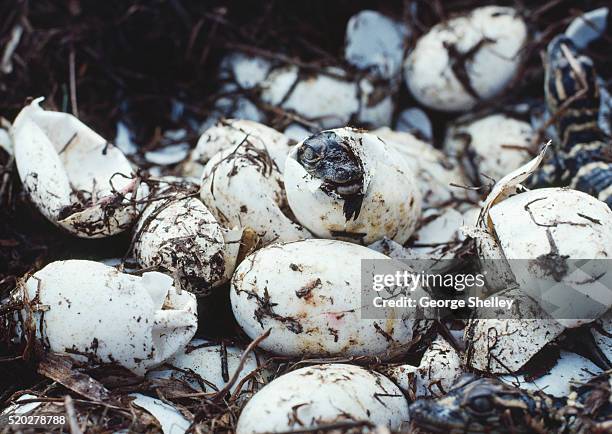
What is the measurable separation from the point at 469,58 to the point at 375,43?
0.29 m

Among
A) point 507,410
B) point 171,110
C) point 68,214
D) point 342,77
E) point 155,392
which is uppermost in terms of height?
point 342,77

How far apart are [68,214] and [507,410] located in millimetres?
929

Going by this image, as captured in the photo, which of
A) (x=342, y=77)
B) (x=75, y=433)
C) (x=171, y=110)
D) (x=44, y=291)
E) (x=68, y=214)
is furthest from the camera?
(x=171, y=110)

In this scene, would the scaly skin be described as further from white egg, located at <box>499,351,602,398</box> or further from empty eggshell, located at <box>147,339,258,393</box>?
empty eggshell, located at <box>147,339,258,393</box>

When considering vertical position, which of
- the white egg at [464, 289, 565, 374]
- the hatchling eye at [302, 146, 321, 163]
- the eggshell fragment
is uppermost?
the hatchling eye at [302, 146, 321, 163]

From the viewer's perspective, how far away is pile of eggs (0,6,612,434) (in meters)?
1.19

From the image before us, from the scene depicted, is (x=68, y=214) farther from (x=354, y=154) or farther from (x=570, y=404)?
(x=570, y=404)

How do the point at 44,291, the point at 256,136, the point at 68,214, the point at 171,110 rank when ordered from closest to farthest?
the point at 44,291 < the point at 68,214 < the point at 256,136 < the point at 171,110

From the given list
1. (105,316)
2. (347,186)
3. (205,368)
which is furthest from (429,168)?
(105,316)

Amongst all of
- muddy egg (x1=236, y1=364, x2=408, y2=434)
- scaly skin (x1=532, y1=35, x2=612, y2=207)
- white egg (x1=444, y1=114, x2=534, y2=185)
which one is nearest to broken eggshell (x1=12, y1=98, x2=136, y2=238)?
muddy egg (x1=236, y1=364, x2=408, y2=434)

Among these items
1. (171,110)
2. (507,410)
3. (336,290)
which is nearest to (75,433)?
(336,290)

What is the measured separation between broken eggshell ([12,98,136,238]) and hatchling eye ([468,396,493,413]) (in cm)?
79

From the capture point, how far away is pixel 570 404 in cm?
112

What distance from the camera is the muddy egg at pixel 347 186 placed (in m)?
1.29
